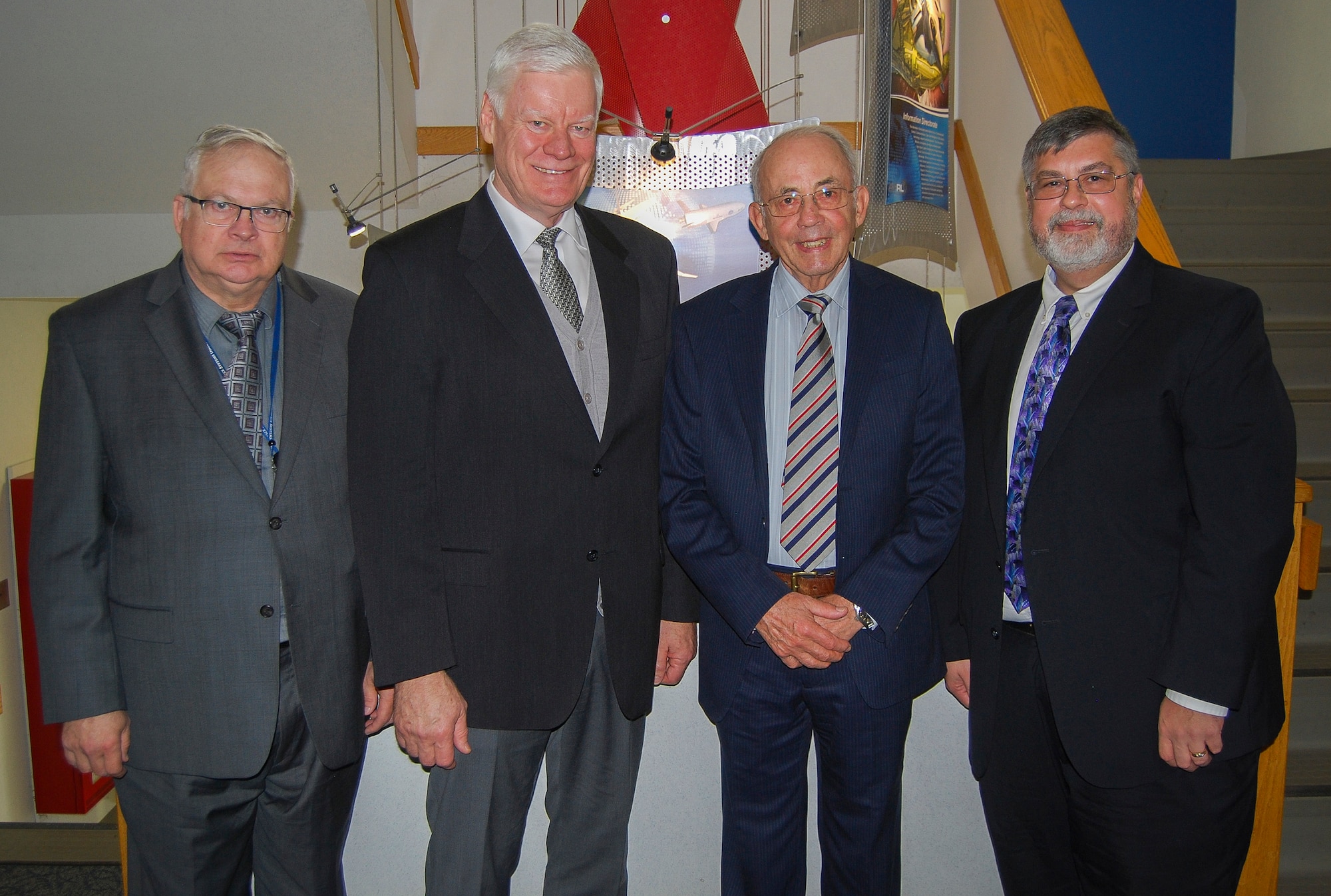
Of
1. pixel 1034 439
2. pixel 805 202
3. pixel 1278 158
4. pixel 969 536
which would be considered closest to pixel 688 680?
pixel 969 536

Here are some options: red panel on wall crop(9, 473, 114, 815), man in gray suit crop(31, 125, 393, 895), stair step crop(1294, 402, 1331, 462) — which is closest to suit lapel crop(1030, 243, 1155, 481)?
man in gray suit crop(31, 125, 393, 895)

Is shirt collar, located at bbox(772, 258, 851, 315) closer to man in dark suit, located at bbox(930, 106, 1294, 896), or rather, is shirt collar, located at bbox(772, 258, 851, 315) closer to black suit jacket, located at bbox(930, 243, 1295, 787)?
man in dark suit, located at bbox(930, 106, 1294, 896)

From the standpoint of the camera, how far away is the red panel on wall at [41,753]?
502 centimetres

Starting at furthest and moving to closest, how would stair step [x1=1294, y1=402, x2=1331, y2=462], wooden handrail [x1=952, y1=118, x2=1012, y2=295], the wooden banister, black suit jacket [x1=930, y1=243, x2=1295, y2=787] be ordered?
wooden handrail [x1=952, y1=118, x2=1012, y2=295]
stair step [x1=1294, y1=402, x2=1331, y2=462]
the wooden banister
black suit jacket [x1=930, y1=243, x2=1295, y2=787]

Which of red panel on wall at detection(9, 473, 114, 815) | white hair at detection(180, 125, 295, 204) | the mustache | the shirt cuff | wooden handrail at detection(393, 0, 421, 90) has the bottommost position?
red panel on wall at detection(9, 473, 114, 815)

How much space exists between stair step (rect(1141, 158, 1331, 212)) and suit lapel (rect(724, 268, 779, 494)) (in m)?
3.12

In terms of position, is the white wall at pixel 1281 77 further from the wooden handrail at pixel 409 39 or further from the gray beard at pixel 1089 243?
the wooden handrail at pixel 409 39

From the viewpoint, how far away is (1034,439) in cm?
177

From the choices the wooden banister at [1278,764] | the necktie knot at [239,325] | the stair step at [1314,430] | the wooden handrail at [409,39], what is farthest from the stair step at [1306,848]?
the wooden handrail at [409,39]

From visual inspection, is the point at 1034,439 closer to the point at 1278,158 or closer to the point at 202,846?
the point at 202,846

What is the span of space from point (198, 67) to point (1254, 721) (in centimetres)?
414

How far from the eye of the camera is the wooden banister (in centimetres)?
207

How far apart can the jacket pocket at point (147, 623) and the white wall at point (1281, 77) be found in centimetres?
623

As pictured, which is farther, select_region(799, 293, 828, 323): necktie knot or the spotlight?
the spotlight
